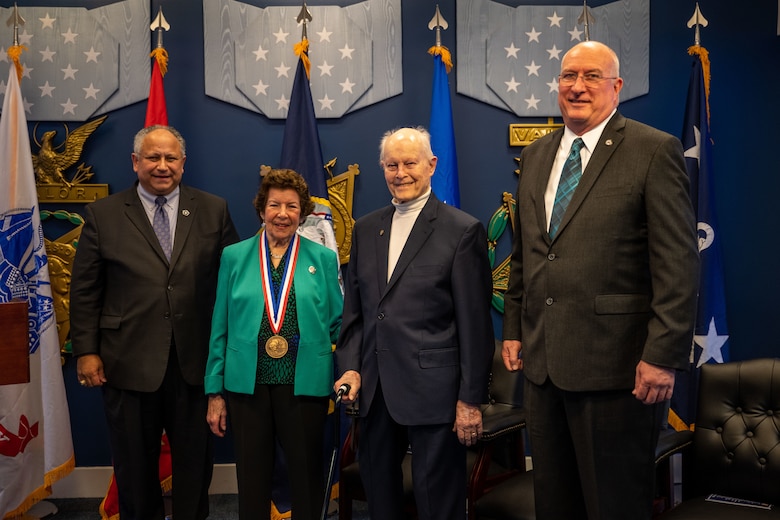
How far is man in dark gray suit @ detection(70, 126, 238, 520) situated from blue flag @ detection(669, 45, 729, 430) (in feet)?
8.03

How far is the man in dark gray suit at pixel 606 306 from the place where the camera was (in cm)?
193

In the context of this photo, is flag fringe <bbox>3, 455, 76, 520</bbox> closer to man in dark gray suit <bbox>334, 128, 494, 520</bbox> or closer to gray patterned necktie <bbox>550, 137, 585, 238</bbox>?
man in dark gray suit <bbox>334, 128, 494, 520</bbox>

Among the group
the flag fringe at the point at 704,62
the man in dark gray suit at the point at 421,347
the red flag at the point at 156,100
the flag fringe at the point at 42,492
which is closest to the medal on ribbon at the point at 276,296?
the man in dark gray suit at the point at 421,347

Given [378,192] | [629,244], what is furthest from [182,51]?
[629,244]

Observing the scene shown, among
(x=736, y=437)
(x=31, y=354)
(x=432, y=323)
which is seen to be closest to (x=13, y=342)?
(x=432, y=323)

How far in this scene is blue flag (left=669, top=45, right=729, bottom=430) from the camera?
386 cm

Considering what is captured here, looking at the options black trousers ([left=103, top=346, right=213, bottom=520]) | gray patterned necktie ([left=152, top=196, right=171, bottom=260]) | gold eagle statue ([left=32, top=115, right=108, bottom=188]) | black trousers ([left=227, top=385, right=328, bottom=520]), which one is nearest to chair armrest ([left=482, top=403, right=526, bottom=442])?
black trousers ([left=227, top=385, right=328, bottom=520])

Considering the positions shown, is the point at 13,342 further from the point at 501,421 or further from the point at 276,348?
the point at 501,421

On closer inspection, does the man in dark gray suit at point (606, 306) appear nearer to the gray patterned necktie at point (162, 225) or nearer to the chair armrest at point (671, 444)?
the chair armrest at point (671, 444)

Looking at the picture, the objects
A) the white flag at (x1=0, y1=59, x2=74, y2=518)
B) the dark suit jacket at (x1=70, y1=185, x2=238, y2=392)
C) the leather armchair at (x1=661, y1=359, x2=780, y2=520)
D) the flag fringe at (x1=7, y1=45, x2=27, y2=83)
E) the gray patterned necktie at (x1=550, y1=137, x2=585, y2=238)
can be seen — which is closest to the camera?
the gray patterned necktie at (x1=550, y1=137, x2=585, y2=238)

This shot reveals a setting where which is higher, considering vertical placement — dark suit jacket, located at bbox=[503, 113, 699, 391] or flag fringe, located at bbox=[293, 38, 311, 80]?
flag fringe, located at bbox=[293, 38, 311, 80]

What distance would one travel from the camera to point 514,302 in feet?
7.57

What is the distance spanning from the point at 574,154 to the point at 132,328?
186cm

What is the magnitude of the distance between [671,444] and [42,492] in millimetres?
2929
